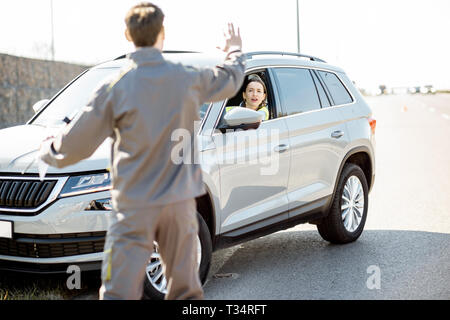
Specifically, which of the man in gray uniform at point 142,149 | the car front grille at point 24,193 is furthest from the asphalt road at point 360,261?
the man in gray uniform at point 142,149

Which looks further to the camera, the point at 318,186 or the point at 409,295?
the point at 318,186

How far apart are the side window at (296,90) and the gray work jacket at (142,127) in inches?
114

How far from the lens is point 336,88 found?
677cm

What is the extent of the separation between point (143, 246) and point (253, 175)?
232 cm

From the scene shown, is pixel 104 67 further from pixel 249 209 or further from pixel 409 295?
pixel 409 295

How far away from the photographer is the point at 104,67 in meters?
5.96

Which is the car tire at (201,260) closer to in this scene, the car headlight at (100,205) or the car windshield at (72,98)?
the car headlight at (100,205)

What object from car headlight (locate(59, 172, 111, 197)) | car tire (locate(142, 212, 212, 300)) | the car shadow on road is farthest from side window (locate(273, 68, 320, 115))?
car headlight (locate(59, 172, 111, 197))

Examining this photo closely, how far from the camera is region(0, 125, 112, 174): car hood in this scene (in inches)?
173

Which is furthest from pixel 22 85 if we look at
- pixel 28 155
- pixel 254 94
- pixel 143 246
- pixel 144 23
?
pixel 143 246

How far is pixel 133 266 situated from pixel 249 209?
2.35 meters

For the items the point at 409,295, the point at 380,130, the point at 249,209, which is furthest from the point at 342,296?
the point at 380,130

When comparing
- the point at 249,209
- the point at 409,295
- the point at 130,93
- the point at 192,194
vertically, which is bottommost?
the point at 409,295

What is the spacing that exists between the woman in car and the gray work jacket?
270 centimetres
